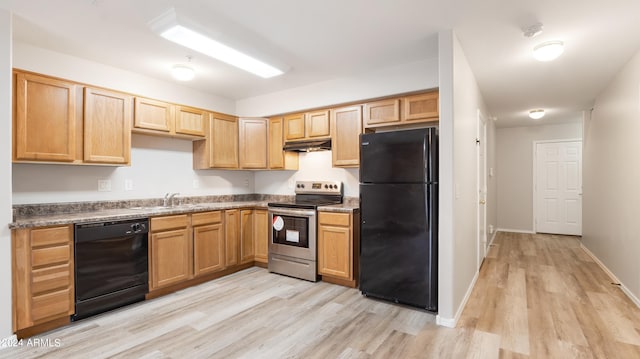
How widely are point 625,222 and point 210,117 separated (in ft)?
16.4

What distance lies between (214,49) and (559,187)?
7.43 m

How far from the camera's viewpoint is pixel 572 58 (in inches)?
126

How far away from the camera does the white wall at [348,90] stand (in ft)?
11.0

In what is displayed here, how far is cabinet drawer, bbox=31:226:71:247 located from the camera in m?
2.48

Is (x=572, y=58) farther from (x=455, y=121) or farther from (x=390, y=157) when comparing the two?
(x=390, y=157)

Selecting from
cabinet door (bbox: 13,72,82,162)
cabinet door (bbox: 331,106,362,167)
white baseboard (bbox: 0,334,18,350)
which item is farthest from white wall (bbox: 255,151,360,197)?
white baseboard (bbox: 0,334,18,350)

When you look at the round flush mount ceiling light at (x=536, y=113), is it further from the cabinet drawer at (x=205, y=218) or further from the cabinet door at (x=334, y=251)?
the cabinet drawer at (x=205, y=218)

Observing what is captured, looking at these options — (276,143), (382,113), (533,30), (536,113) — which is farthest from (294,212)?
(536,113)

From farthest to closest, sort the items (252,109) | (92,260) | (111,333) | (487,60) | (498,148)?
(498,148) → (252,109) → (487,60) → (92,260) → (111,333)

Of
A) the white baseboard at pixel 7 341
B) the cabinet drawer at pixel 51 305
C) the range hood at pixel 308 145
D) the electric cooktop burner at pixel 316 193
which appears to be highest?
the range hood at pixel 308 145

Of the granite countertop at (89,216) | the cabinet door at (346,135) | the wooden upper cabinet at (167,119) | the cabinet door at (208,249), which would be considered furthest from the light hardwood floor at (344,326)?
the wooden upper cabinet at (167,119)

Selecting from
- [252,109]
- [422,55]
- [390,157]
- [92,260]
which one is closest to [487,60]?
[422,55]

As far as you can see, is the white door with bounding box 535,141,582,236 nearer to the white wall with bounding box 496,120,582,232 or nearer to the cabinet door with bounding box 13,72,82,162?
the white wall with bounding box 496,120,582,232

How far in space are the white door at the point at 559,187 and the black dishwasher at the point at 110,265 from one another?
7.65m
